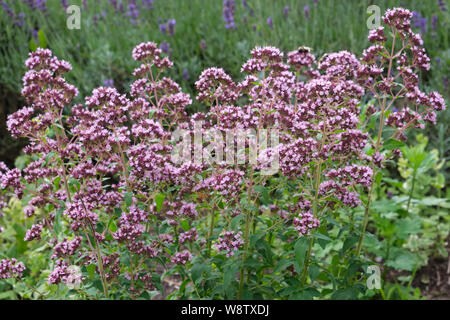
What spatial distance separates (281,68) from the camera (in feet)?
8.32

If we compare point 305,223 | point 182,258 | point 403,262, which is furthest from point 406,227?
point 182,258

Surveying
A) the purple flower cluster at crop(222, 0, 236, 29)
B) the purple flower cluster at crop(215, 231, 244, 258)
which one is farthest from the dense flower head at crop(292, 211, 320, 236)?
the purple flower cluster at crop(222, 0, 236, 29)

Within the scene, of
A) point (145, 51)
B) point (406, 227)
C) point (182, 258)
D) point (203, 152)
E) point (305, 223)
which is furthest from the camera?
point (406, 227)

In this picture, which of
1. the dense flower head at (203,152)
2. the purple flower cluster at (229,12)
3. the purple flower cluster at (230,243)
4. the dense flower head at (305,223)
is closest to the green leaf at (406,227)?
the dense flower head at (203,152)

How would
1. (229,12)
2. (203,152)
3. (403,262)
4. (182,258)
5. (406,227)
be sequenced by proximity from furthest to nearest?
(229,12)
(406,227)
(403,262)
(182,258)
(203,152)

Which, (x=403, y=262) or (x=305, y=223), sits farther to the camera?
(x=403, y=262)

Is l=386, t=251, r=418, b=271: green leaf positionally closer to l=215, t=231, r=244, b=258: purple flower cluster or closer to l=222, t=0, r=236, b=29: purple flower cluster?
l=215, t=231, r=244, b=258: purple flower cluster

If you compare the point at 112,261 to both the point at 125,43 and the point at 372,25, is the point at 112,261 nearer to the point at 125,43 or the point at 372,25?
the point at 372,25

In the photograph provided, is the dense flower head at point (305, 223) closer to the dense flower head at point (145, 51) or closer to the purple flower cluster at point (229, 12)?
the dense flower head at point (145, 51)

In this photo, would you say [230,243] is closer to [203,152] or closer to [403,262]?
[203,152]

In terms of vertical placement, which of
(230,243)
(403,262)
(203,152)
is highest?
(203,152)

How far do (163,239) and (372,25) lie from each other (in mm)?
1819

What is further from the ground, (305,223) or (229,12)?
(229,12)
